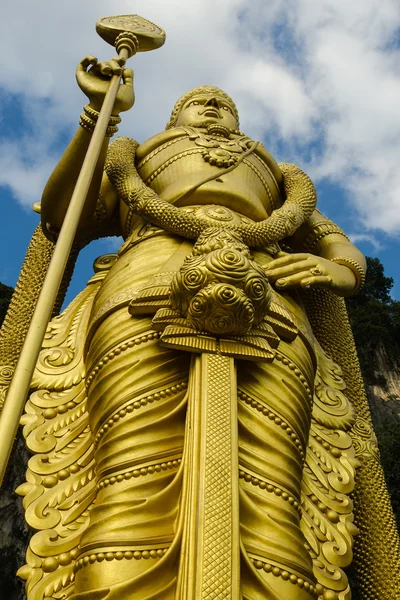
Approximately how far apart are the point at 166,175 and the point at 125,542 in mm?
2178

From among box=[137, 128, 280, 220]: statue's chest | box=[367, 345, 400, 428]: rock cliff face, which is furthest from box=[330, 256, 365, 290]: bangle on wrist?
box=[367, 345, 400, 428]: rock cliff face

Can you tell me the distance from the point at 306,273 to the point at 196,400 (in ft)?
3.66

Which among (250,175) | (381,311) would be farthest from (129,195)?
(381,311)

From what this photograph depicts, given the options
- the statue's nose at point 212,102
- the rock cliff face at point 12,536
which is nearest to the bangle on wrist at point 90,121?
the statue's nose at point 212,102

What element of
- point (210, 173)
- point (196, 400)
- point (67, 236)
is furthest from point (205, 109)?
point (196, 400)

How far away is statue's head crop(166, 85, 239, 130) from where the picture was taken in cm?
401

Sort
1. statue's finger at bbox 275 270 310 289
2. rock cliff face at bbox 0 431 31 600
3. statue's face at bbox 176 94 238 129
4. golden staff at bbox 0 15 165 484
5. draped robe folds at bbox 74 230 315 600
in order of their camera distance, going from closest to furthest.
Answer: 1. golden staff at bbox 0 15 165 484
2. draped robe folds at bbox 74 230 315 600
3. statue's finger at bbox 275 270 310 289
4. statue's face at bbox 176 94 238 129
5. rock cliff face at bbox 0 431 31 600

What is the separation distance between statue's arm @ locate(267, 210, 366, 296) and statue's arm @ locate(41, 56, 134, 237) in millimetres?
1056

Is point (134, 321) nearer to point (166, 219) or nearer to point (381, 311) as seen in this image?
point (166, 219)

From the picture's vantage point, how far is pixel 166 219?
9.75 feet

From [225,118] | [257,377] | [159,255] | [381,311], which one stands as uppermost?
[381,311]

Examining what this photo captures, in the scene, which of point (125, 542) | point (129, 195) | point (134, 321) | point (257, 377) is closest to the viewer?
point (125, 542)

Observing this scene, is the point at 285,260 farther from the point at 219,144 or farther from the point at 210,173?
the point at 219,144

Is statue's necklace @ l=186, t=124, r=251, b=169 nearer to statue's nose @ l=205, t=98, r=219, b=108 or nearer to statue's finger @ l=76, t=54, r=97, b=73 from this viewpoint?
statue's nose @ l=205, t=98, r=219, b=108
